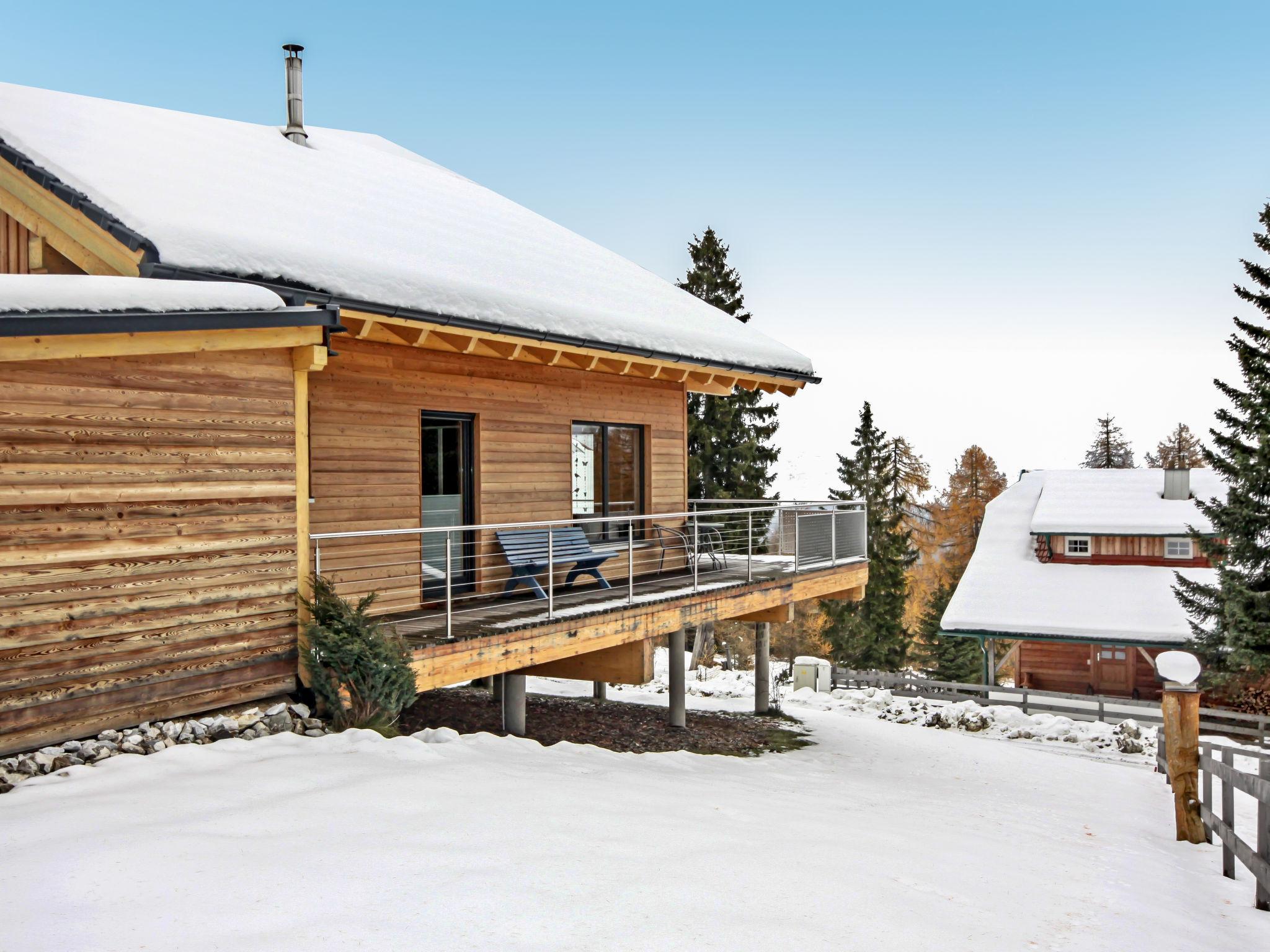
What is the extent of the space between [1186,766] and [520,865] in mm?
6566

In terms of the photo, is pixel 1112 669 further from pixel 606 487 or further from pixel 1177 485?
pixel 606 487

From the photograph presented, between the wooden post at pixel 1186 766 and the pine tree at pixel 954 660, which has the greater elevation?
the wooden post at pixel 1186 766

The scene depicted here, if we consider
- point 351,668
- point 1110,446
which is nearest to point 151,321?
point 351,668

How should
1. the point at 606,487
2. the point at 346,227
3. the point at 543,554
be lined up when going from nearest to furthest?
the point at 346,227 → the point at 543,554 → the point at 606,487

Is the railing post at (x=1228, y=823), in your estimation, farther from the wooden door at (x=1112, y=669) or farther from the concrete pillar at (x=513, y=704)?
the wooden door at (x=1112, y=669)

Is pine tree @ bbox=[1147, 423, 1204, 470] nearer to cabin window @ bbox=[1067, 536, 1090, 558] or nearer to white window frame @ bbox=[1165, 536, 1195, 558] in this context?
white window frame @ bbox=[1165, 536, 1195, 558]

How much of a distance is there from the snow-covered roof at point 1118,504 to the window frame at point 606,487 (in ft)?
56.5

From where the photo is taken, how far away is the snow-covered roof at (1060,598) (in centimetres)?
2188

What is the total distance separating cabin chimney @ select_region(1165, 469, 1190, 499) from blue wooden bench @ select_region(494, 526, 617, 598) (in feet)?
76.4

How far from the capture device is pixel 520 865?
14.5 ft

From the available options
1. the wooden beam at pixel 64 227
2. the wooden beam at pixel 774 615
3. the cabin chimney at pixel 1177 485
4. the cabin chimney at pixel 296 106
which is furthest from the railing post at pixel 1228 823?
the cabin chimney at pixel 1177 485

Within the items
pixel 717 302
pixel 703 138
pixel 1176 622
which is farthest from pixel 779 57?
pixel 1176 622

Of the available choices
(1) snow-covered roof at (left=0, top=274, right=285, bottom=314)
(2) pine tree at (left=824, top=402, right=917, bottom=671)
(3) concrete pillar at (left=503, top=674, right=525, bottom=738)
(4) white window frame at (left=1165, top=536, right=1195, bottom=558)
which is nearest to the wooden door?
(4) white window frame at (left=1165, top=536, right=1195, bottom=558)

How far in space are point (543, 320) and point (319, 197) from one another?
11.2 ft
